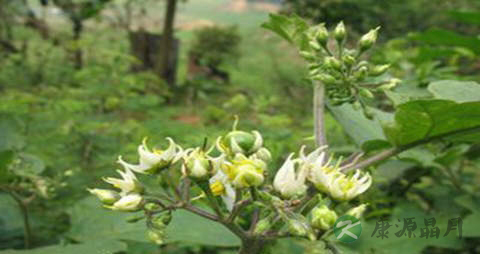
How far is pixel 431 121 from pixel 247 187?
19.9 inches

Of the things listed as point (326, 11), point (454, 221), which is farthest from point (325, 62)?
point (326, 11)

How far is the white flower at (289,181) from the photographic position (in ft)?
3.93

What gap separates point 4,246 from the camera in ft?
7.43

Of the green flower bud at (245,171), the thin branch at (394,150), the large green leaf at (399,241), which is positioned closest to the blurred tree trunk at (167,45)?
the large green leaf at (399,241)

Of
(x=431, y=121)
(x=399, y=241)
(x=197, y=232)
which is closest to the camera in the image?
(x=431, y=121)

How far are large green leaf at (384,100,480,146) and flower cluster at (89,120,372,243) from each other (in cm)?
21

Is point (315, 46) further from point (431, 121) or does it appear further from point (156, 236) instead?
point (156, 236)

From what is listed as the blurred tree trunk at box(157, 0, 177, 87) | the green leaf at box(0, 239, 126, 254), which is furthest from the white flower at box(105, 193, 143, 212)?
the blurred tree trunk at box(157, 0, 177, 87)

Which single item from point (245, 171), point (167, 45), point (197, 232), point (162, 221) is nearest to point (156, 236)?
point (162, 221)

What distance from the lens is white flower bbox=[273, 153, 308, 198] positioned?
47.2 inches

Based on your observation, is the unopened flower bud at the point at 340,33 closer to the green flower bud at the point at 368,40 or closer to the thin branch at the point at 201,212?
the green flower bud at the point at 368,40

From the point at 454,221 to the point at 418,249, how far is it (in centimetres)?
27

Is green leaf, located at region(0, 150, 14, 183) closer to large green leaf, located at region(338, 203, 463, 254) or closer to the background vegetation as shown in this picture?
the background vegetation

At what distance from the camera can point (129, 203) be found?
4.07 ft
